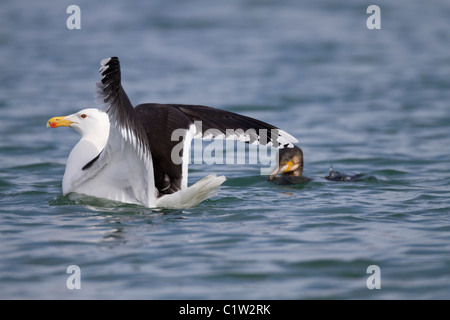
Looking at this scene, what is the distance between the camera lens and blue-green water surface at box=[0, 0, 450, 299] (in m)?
6.03

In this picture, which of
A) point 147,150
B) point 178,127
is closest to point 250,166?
point 178,127

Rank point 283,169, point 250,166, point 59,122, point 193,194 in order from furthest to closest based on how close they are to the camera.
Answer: point 250,166
point 283,169
point 59,122
point 193,194

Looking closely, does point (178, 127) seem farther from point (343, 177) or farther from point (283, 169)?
point (343, 177)

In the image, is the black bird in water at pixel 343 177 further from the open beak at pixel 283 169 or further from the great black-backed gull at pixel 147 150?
the great black-backed gull at pixel 147 150

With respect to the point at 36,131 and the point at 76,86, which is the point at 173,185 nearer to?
the point at 36,131

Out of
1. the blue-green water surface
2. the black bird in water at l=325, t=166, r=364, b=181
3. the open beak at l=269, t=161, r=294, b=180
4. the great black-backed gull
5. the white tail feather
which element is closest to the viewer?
the blue-green water surface

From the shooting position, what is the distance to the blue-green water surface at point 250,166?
6.03m

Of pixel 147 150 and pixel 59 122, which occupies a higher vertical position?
pixel 59 122

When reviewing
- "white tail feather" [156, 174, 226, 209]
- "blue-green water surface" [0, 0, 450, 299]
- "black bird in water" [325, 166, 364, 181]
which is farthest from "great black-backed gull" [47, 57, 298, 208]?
"black bird in water" [325, 166, 364, 181]

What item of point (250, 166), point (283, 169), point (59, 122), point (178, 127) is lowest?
point (283, 169)

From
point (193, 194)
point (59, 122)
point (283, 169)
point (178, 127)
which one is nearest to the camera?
point (193, 194)

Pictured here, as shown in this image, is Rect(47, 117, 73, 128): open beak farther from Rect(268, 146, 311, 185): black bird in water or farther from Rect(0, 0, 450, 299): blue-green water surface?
Rect(268, 146, 311, 185): black bird in water

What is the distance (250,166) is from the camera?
10992 mm

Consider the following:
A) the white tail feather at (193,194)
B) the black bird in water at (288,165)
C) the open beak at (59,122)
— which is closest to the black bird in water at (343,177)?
the black bird in water at (288,165)
